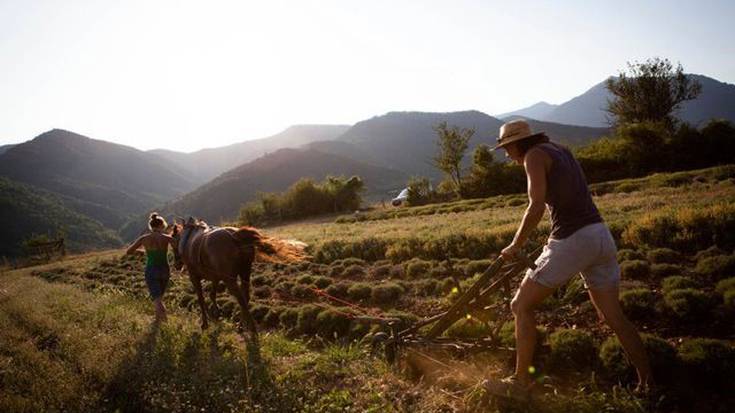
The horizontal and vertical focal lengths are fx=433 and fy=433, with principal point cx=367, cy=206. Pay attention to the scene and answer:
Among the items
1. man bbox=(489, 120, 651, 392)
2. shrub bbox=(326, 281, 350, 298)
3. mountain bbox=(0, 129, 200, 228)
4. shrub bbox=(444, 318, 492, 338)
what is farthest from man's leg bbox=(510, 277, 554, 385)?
mountain bbox=(0, 129, 200, 228)

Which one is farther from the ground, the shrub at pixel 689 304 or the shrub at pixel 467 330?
the shrub at pixel 689 304

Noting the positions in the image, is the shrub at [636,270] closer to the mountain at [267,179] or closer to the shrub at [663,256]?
→ the shrub at [663,256]

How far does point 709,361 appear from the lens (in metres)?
4.73

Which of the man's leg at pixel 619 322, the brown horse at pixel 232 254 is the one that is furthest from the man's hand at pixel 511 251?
the brown horse at pixel 232 254

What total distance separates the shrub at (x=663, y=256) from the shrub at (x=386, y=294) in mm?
5055

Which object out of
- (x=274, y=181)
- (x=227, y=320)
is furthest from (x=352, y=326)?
(x=274, y=181)

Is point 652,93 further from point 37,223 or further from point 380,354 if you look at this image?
point 37,223

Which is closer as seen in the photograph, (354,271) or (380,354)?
(380,354)

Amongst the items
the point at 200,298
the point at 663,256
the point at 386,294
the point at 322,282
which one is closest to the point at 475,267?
the point at 386,294

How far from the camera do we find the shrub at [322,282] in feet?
38.0

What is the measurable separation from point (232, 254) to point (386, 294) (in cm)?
340

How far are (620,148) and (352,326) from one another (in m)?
41.1

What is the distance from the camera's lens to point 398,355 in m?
5.86

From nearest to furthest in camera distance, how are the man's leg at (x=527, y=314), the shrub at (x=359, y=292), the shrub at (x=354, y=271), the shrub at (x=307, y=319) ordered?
the man's leg at (x=527, y=314)
the shrub at (x=307, y=319)
the shrub at (x=359, y=292)
the shrub at (x=354, y=271)
